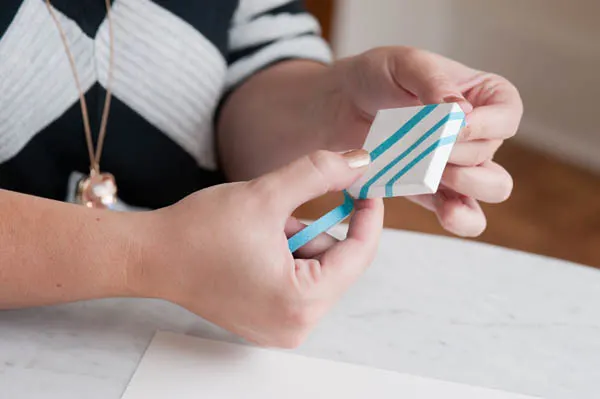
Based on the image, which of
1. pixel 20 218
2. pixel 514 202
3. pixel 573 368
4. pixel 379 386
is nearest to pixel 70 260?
pixel 20 218

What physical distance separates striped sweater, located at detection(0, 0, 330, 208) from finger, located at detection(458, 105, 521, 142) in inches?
11.8

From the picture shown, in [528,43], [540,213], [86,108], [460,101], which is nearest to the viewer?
[460,101]

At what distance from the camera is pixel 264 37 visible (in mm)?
914

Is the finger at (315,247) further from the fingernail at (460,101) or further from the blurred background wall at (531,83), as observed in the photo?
the blurred background wall at (531,83)

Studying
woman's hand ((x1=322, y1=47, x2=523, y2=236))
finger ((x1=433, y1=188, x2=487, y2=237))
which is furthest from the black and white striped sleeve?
finger ((x1=433, y1=188, x2=487, y2=237))

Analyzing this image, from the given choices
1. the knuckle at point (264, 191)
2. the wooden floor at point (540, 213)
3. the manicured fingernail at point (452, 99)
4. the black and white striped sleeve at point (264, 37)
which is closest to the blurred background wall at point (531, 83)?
the wooden floor at point (540, 213)

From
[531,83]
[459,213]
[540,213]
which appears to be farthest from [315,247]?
[531,83]

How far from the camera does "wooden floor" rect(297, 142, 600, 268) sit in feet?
6.18

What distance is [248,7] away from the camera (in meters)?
0.90

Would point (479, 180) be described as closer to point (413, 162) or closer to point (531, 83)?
point (413, 162)

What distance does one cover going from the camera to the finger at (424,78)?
67cm

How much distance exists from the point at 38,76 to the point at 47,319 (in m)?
0.26

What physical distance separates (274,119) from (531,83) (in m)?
1.61

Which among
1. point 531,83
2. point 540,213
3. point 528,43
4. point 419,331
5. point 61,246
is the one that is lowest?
point 540,213
